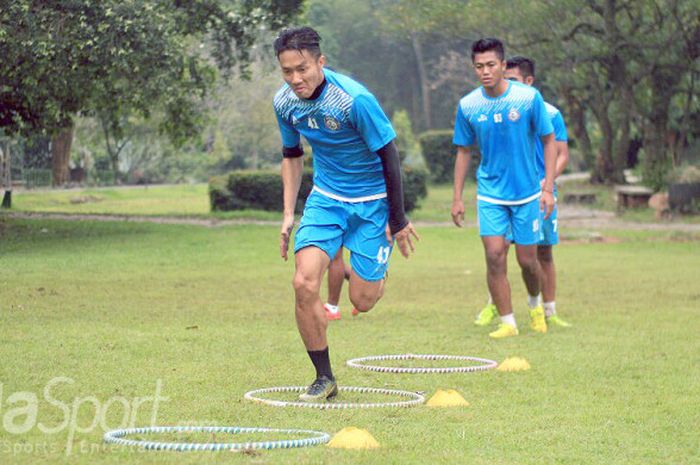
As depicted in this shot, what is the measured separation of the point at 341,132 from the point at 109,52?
12.4 metres

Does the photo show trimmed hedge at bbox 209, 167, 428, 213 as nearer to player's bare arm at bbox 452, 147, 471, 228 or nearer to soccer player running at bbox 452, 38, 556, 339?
player's bare arm at bbox 452, 147, 471, 228

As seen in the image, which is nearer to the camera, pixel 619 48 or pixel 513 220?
pixel 513 220

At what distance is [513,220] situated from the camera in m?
11.3

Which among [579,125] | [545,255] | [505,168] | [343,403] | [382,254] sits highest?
[579,125]

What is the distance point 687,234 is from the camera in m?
25.6

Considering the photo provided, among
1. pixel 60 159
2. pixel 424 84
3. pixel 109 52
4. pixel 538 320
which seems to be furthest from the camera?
pixel 424 84

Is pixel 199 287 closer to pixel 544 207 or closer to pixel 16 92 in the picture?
pixel 544 207

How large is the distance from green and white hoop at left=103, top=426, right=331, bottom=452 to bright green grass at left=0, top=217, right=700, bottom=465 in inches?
1.9

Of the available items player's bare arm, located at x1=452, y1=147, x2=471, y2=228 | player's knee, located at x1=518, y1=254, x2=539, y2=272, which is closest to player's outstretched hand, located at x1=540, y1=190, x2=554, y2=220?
player's knee, located at x1=518, y1=254, x2=539, y2=272

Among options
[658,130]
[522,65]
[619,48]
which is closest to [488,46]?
[522,65]

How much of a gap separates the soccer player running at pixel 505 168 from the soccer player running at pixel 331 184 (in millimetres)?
3086

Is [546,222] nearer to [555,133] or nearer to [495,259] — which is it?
[555,133]

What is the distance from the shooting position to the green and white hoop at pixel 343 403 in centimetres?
725

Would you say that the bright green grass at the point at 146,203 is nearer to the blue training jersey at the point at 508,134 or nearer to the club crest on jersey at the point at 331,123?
the blue training jersey at the point at 508,134
